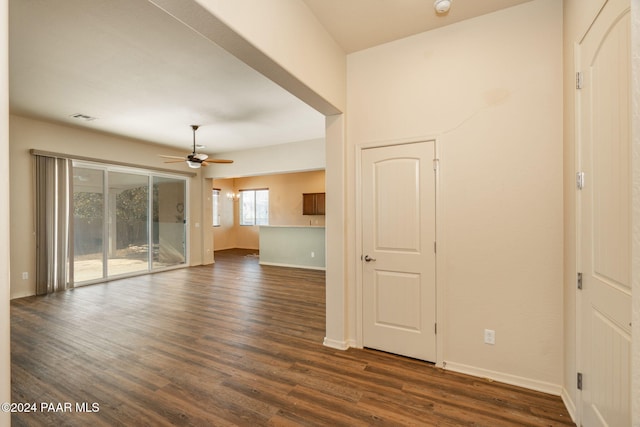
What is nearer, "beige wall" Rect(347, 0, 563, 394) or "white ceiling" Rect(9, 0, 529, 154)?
"beige wall" Rect(347, 0, 563, 394)

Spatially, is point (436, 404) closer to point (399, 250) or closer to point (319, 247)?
point (399, 250)

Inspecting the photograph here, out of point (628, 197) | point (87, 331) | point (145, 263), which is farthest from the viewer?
point (145, 263)

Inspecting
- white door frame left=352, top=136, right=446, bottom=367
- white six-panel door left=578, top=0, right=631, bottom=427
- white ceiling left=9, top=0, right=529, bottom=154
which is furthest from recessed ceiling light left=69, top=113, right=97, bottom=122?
white six-panel door left=578, top=0, right=631, bottom=427

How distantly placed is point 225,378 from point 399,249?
188 cm

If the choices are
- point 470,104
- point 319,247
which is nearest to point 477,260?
point 470,104

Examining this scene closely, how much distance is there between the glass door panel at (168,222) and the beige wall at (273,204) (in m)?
3.54

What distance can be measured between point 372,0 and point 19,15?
2867 mm

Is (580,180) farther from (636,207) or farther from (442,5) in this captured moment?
(442,5)

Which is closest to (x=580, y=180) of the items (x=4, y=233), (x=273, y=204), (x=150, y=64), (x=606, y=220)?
(x=606, y=220)

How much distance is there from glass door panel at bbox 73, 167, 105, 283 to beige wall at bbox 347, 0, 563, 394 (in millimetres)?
6025

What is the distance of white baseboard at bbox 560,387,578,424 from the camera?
1.84 metres

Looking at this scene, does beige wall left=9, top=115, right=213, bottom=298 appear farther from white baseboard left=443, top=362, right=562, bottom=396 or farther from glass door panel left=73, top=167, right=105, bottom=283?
Result: white baseboard left=443, top=362, right=562, bottom=396

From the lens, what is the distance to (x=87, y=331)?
3.33m

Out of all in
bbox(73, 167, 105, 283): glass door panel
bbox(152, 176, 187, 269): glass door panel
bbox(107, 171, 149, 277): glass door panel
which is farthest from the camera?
bbox(152, 176, 187, 269): glass door panel
